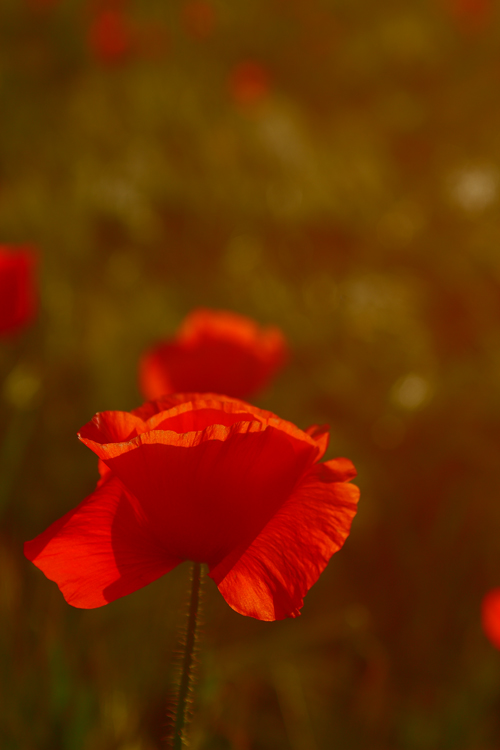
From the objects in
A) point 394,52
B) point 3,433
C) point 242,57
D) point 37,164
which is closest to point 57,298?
point 3,433

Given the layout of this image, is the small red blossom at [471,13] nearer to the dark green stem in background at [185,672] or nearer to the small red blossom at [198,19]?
the small red blossom at [198,19]

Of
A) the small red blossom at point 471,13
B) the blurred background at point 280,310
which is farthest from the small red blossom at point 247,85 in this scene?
the small red blossom at point 471,13

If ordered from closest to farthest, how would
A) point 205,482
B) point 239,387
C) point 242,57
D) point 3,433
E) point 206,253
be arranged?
point 205,482 < point 239,387 < point 3,433 < point 206,253 < point 242,57

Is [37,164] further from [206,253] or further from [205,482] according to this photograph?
[205,482]

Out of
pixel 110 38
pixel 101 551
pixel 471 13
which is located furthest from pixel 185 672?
pixel 471 13

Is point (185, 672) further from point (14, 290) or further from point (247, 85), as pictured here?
point (247, 85)
